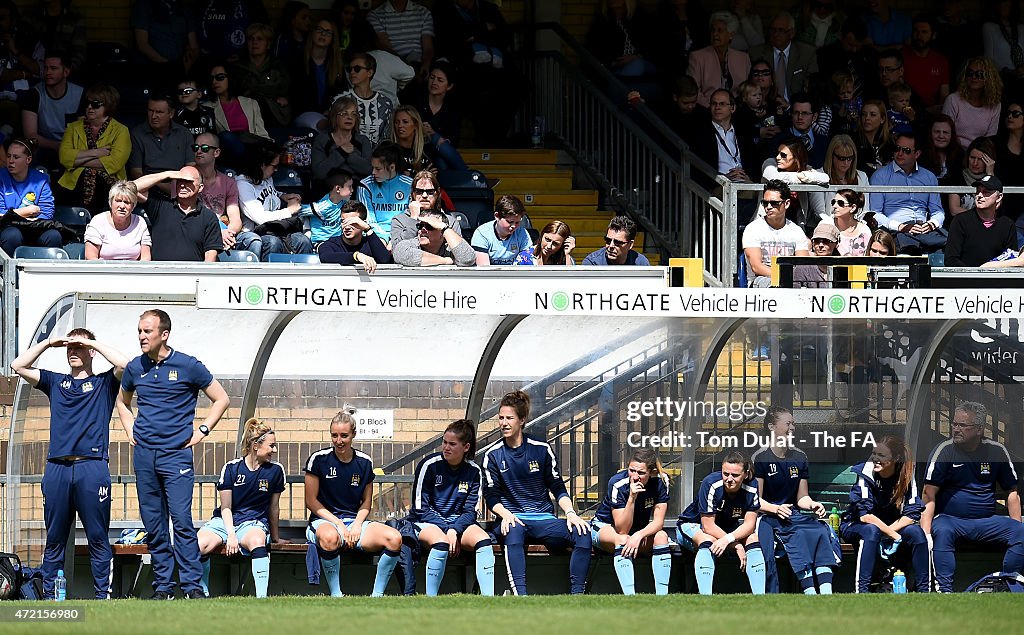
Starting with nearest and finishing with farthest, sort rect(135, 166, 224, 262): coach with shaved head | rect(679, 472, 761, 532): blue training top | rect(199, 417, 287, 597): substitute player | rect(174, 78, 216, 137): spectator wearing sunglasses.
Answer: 1. rect(199, 417, 287, 597): substitute player
2. rect(679, 472, 761, 532): blue training top
3. rect(135, 166, 224, 262): coach with shaved head
4. rect(174, 78, 216, 137): spectator wearing sunglasses

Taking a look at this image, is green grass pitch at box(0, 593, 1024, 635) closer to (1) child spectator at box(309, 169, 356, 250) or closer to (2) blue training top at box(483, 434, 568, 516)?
(2) blue training top at box(483, 434, 568, 516)

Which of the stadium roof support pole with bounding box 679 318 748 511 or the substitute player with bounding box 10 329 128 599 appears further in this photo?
the stadium roof support pole with bounding box 679 318 748 511

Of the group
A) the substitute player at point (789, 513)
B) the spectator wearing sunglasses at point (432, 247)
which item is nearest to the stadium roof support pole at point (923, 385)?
the substitute player at point (789, 513)

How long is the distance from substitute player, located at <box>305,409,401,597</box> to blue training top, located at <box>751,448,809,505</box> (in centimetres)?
231

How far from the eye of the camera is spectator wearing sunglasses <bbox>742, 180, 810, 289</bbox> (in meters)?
12.8

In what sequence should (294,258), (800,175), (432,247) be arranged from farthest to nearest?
(800,175)
(294,258)
(432,247)

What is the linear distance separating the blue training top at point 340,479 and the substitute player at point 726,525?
6.64 feet

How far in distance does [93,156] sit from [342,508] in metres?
4.30

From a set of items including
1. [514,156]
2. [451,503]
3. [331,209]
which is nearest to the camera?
[451,503]

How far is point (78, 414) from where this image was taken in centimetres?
1023

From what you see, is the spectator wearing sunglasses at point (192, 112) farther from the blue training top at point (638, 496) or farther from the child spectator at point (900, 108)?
the child spectator at point (900, 108)

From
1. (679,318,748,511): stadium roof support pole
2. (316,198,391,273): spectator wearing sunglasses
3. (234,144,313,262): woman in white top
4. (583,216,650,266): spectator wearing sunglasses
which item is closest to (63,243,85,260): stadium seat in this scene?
(234,144,313,262): woman in white top

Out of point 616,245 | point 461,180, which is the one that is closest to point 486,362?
point 616,245

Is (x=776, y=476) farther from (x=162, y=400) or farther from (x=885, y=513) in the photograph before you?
(x=162, y=400)
